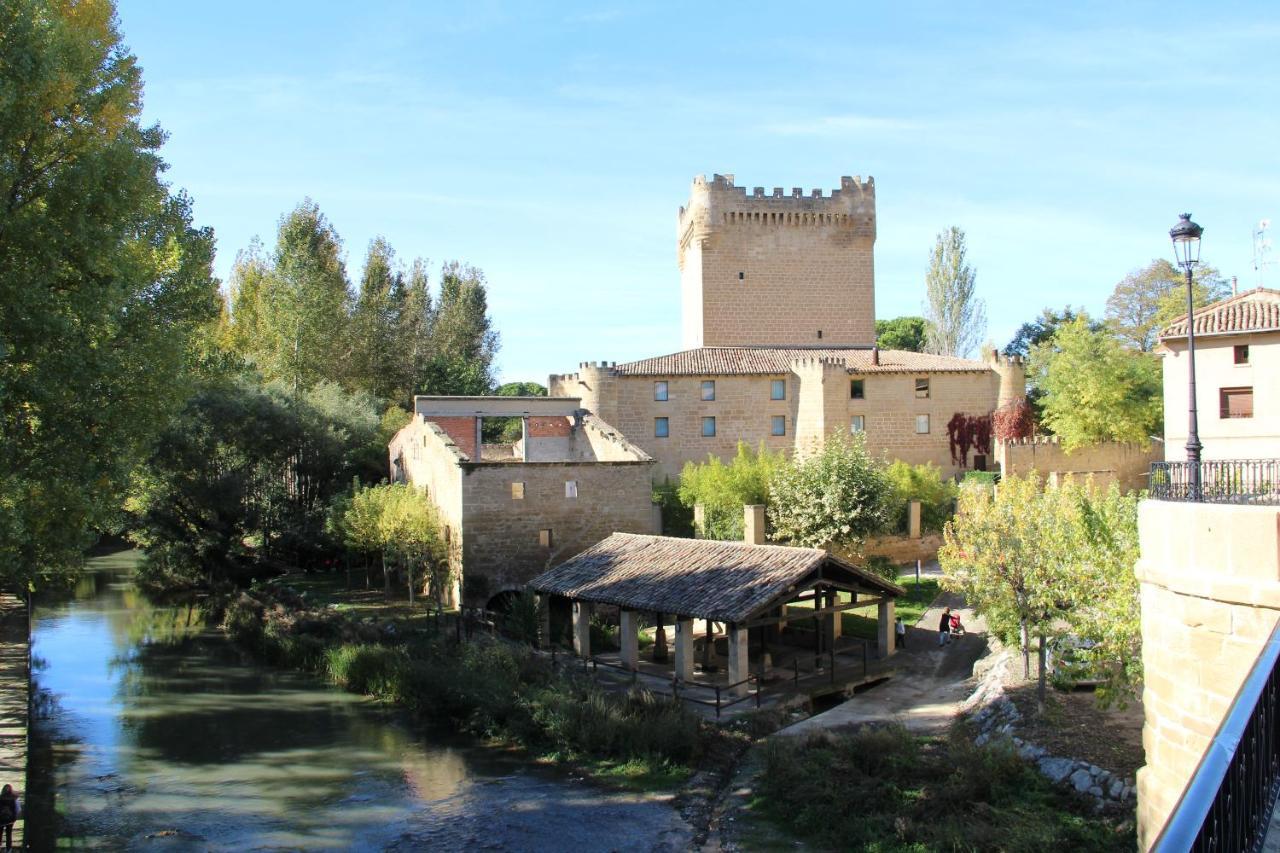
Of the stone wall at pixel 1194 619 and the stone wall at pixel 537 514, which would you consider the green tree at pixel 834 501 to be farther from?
the stone wall at pixel 1194 619

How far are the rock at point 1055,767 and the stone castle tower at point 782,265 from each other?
29.1m

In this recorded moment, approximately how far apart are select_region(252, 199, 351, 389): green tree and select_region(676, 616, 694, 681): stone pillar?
94.9 ft

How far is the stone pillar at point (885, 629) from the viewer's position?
808 inches

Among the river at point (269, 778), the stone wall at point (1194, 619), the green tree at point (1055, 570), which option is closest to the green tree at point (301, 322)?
the river at point (269, 778)

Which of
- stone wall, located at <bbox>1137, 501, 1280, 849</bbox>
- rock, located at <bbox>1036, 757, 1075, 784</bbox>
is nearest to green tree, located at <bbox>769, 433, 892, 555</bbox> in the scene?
rock, located at <bbox>1036, 757, 1075, 784</bbox>

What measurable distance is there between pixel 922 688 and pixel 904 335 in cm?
4769

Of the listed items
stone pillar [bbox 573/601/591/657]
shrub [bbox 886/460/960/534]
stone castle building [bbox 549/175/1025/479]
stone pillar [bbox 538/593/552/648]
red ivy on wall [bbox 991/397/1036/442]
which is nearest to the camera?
stone pillar [bbox 573/601/591/657]

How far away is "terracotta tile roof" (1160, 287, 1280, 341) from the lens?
66.6ft

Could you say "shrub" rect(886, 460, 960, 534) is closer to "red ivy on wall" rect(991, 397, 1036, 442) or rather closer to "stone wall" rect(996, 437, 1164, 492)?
"stone wall" rect(996, 437, 1164, 492)

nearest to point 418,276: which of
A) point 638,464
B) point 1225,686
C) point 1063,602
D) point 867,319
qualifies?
point 867,319

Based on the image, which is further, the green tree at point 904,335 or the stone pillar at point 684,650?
the green tree at point 904,335

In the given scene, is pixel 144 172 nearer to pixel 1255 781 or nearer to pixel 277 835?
pixel 277 835

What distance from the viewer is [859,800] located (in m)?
13.2

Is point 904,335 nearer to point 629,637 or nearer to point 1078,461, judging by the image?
point 1078,461
